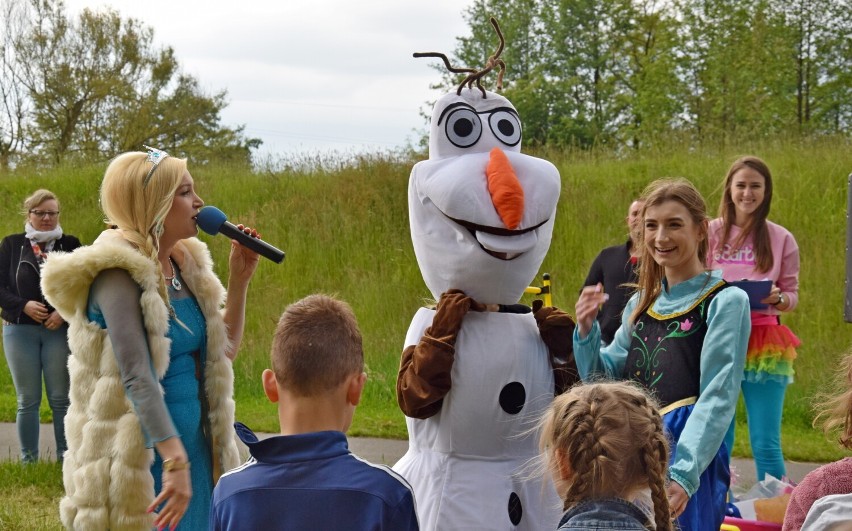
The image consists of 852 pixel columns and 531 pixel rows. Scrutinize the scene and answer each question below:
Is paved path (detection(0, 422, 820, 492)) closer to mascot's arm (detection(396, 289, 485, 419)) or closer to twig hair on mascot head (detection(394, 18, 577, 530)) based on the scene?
twig hair on mascot head (detection(394, 18, 577, 530))

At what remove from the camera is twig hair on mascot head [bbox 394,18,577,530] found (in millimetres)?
3514

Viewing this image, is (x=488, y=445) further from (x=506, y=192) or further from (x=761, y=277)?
(x=761, y=277)

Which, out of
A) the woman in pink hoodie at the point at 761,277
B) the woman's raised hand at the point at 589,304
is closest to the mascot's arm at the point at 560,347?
the woman's raised hand at the point at 589,304

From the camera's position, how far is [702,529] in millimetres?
3551

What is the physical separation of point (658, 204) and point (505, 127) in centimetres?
68

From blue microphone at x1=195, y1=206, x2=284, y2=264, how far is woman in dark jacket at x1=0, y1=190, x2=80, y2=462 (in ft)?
12.8

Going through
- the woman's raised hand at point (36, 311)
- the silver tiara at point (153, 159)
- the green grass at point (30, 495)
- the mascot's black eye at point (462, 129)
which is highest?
the mascot's black eye at point (462, 129)

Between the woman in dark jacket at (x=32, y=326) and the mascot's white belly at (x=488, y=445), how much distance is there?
4.45 m

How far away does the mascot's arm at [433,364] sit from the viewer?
349 cm

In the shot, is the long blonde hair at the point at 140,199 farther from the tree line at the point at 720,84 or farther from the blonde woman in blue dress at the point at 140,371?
the tree line at the point at 720,84

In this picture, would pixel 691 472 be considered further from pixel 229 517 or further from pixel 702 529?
pixel 229 517

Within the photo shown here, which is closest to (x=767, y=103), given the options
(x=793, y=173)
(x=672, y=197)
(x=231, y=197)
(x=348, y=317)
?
(x=793, y=173)

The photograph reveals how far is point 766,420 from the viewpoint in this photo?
5773mm

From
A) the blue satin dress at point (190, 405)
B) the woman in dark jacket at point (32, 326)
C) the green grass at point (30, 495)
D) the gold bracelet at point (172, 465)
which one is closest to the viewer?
the gold bracelet at point (172, 465)
